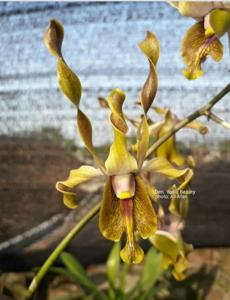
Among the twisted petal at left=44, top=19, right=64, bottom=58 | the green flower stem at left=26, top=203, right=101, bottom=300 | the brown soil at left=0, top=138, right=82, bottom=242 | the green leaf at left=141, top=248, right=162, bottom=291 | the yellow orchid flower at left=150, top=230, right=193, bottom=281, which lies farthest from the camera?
the green leaf at left=141, top=248, right=162, bottom=291

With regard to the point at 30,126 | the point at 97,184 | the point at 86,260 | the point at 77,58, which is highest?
the point at 77,58

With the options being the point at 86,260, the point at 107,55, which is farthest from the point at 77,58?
the point at 86,260

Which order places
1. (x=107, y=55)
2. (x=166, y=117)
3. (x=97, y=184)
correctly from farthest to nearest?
(x=97, y=184) < (x=107, y=55) < (x=166, y=117)

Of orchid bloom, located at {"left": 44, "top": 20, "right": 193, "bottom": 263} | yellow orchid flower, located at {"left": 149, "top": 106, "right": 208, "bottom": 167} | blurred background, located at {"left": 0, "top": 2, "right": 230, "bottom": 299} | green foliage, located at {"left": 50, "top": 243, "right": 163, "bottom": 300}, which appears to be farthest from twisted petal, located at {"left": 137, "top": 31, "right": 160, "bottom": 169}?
green foliage, located at {"left": 50, "top": 243, "right": 163, "bottom": 300}

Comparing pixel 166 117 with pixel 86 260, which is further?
pixel 86 260

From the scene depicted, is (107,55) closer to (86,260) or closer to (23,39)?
(23,39)

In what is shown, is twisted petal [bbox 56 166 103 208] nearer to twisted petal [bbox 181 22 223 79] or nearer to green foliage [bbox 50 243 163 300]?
twisted petal [bbox 181 22 223 79]

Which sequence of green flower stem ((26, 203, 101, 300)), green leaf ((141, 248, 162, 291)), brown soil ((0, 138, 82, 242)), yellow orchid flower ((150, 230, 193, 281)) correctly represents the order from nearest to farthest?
green flower stem ((26, 203, 101, 300)) → yellow orchid flower ((150, 230, 193, 281)) → brown soil ((0, 138, 82, 242)) → green leaf ((141, 248, 162, 291))

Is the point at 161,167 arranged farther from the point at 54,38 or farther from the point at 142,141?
the point at 54,38
